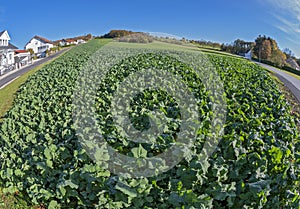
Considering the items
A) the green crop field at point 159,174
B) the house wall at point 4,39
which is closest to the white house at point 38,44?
the house wall at point 4,39

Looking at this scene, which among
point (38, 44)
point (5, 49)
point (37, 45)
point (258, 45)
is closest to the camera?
point (5, 49)

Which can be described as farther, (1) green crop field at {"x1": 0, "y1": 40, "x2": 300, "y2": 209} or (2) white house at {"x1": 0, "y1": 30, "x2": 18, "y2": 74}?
(2) white house at {"x1": 0, "y1": 30, "x2": 18, "y2": 74}

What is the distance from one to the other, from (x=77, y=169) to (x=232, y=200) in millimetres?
2553

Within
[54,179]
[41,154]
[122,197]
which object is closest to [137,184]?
[122,197]

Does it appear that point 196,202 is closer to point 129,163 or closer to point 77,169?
point 129,163

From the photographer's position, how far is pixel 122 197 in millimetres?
4465

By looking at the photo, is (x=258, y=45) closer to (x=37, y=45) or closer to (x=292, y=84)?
(x=292, y=84)

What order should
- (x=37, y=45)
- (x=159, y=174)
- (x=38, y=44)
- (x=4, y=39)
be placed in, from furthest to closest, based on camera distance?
(x=38, y=44)
(x=37, y=45)
(x=4, y=39)
(x=159, y=174)

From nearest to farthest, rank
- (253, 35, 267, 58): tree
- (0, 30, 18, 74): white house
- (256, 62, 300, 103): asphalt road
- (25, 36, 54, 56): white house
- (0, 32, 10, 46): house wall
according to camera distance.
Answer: (256, 62, 300, 103): asphalt road
(0, 30, 18, 74): white house
(0, 32, 10, 46): house wall
(253, 35, 267, 58): tree
(25, 36, 54, 56): white house

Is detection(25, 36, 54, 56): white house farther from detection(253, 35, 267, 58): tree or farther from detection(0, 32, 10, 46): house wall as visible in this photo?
detection(253, 35, 267, 58): tree

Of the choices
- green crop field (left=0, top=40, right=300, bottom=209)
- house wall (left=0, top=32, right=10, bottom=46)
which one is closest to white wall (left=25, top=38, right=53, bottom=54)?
house wall (left=0, top=32, right=10, bottom=46)

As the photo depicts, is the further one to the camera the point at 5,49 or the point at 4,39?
the point at 4,39

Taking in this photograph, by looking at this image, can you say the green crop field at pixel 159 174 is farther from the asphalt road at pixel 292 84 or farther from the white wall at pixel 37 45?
the white wall at pixel 37 45

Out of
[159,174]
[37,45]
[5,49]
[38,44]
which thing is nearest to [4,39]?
[5,49]
